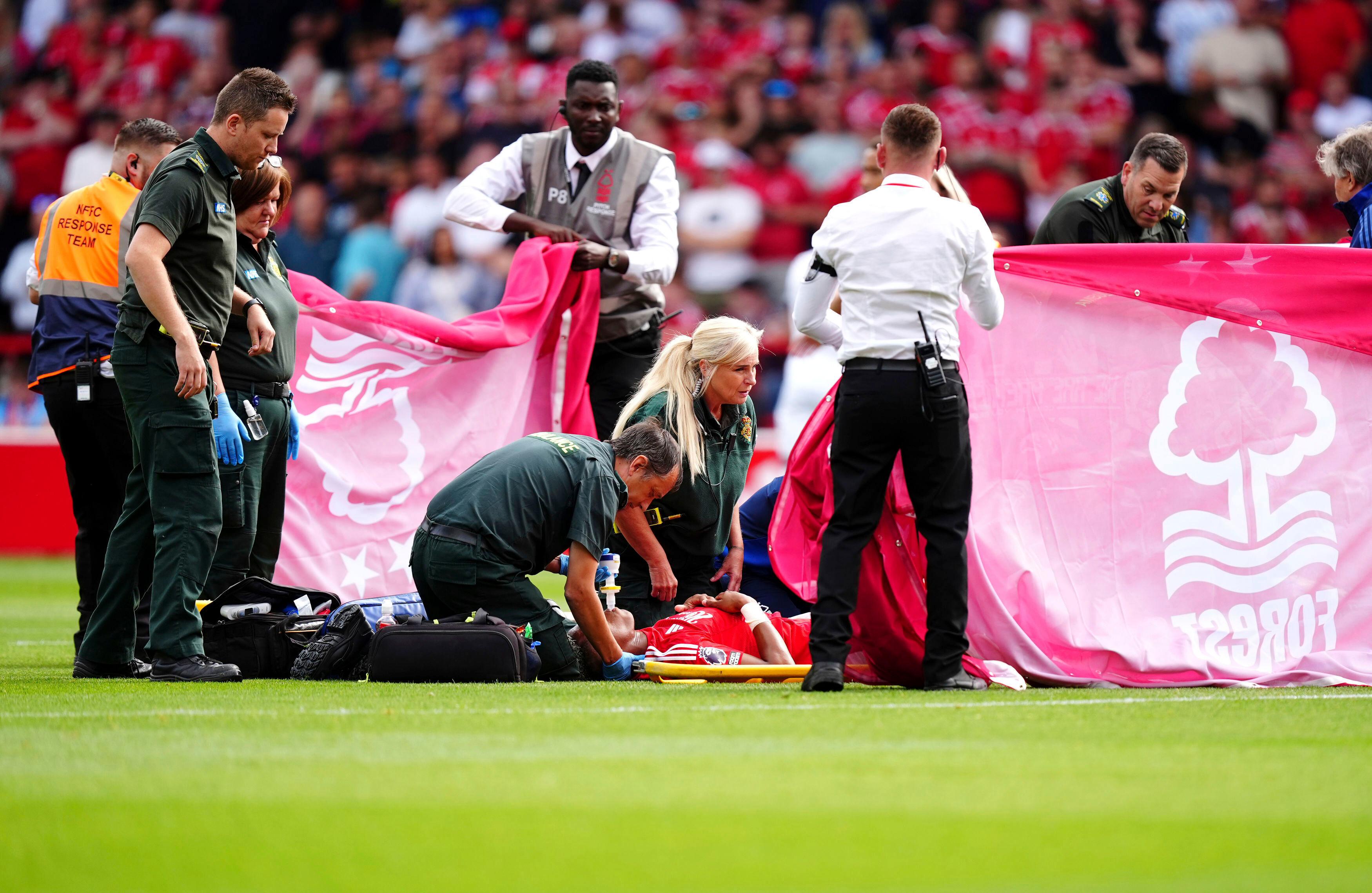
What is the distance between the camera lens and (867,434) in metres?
5.57

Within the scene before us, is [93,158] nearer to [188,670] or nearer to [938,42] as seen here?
[938,42]

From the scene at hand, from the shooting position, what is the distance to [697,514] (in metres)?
6.96

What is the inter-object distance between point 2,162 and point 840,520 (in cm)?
1474

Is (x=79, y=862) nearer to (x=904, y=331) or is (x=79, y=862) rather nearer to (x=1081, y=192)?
(x=904, y=331)

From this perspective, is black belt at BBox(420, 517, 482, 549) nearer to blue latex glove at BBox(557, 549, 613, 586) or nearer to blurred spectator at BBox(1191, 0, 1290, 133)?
blue latex glove at BBox(557, 549, 613, 586)

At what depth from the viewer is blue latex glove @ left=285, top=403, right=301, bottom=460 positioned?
23.7ft

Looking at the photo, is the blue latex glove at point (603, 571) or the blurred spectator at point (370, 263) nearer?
the blue latex glove at point (603, 571)

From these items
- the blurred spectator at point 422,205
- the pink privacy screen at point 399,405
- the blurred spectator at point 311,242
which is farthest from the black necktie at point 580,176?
the blurred spectator at point 311,242

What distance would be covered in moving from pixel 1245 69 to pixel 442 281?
766 centimetres

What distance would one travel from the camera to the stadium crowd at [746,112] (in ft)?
49.3

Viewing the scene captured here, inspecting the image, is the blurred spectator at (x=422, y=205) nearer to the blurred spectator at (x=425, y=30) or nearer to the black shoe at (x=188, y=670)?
the blurred spectator at (x=425, y=30)

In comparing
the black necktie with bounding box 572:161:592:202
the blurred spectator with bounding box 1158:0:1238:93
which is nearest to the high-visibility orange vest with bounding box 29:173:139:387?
the black necktie with bounding box 572:161:592:202

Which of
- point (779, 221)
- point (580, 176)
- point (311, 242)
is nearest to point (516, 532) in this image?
point (580, 176)

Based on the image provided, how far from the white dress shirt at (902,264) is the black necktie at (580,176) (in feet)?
8.18
